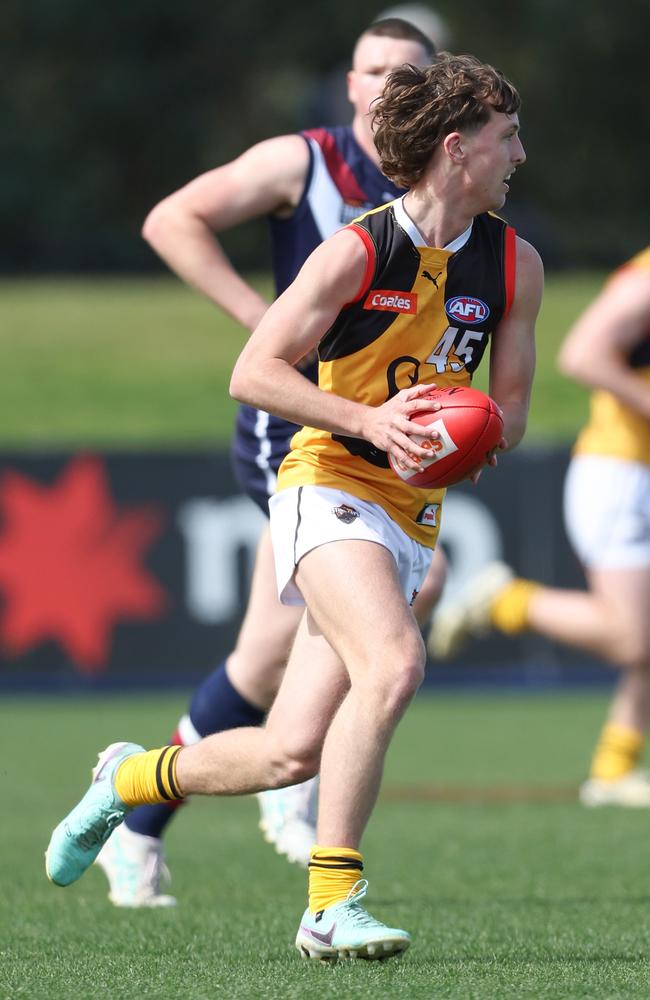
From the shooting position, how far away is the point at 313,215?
5273mm

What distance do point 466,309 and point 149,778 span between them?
1323 mm

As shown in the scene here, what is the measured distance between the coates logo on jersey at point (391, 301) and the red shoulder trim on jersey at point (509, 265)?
274 mm

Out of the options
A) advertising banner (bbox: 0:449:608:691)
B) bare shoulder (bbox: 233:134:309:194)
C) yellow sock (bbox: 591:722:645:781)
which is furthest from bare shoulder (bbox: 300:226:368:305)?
advertising banner (bbox: 0:449:608:691)

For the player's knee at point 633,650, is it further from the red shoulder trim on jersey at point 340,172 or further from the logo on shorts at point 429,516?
the logo on shorts at point 429,516

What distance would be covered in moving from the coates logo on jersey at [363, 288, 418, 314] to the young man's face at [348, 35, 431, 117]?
55.6 inches

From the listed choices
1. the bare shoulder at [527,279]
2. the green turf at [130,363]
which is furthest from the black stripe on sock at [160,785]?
the green turf at [130,363]

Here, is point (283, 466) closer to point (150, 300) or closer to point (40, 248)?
point (150, 300)

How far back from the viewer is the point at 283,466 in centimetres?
427

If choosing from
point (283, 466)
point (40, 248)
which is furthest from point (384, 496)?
point (40, 248)

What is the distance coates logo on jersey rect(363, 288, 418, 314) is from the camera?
4023 millimetres

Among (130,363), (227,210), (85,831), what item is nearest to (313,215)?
(227,210)

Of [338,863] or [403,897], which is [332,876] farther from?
[403,897]

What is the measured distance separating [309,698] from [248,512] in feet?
26.3

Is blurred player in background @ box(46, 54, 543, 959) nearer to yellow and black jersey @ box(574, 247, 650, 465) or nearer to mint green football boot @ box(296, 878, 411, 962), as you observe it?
mint green football boot @ box(296, 878, 411, 962)
